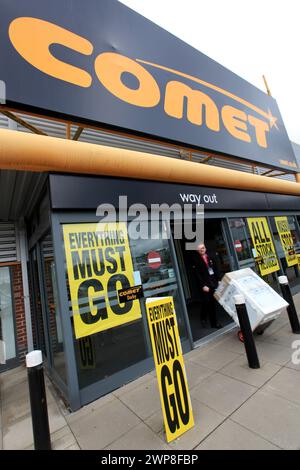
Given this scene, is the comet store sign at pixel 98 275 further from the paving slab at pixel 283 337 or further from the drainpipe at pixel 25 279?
the drainpipe at pixel 25 279

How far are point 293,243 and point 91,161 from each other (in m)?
7.21

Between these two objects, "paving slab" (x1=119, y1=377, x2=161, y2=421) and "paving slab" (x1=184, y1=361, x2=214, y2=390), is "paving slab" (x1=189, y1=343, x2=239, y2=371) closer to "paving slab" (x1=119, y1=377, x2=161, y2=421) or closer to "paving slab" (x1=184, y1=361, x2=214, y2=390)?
"paving slab" (x1=184, y1=361, x2=214, y2=390)

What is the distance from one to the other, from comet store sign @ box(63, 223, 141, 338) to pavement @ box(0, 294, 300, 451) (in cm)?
92

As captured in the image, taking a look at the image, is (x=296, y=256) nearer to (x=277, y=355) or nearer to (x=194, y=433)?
(x=277, y=355)

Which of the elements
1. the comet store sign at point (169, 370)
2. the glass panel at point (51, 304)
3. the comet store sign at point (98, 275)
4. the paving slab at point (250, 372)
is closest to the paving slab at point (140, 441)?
the comet store sign at point (169, 370)

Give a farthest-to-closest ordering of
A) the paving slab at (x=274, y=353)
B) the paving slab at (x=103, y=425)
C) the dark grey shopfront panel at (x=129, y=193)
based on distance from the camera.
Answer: the paving slab at (x=274, y=353) < the dark grey shopfront panel at (x=129, y=193) < the paving slab at (x=103, y=425)

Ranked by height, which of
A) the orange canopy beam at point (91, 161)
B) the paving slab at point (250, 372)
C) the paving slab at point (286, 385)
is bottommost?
the paving slab at point (286, 385)

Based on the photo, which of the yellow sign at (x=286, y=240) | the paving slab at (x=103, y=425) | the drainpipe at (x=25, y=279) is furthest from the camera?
the yellow sign at (x=286, y=240)

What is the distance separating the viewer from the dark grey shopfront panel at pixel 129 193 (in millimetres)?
3207

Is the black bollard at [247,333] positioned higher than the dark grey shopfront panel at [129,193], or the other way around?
the dark grey shopfront panel at [129,193]

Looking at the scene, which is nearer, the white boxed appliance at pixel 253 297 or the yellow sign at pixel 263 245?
the white boxed appliance at pixel 253 297

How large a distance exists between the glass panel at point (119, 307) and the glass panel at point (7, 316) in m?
2.47
